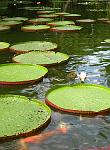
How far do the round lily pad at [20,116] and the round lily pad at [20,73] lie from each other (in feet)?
3.28

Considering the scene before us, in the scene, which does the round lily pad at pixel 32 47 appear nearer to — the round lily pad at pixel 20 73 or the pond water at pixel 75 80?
the pond water at pixel 75 80

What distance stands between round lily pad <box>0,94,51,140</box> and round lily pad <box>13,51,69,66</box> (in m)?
2.51

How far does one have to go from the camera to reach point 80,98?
19.4 feet

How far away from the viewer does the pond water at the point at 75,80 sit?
466 cm

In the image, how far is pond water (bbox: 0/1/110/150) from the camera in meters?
4.66

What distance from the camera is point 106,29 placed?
44.3 feet

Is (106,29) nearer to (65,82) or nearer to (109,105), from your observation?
(65,82)

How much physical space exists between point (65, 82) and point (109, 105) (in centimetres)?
174

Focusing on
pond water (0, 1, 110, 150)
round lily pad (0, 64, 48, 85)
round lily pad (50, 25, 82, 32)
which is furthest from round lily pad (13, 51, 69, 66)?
round lily pad (50, 25, 82, 32)

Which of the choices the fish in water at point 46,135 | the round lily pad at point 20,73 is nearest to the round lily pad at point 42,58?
the round lily pad at point 20,73

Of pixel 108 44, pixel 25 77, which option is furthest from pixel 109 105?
pixel 108 44

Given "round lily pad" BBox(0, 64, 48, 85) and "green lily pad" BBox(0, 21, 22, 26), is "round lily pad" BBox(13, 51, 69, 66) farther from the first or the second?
"green lily pad" BBox(0, 21, 22, 26)

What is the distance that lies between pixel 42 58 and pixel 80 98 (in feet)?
9.66

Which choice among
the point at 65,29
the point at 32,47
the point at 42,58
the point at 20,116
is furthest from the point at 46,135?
the point at 65,29
